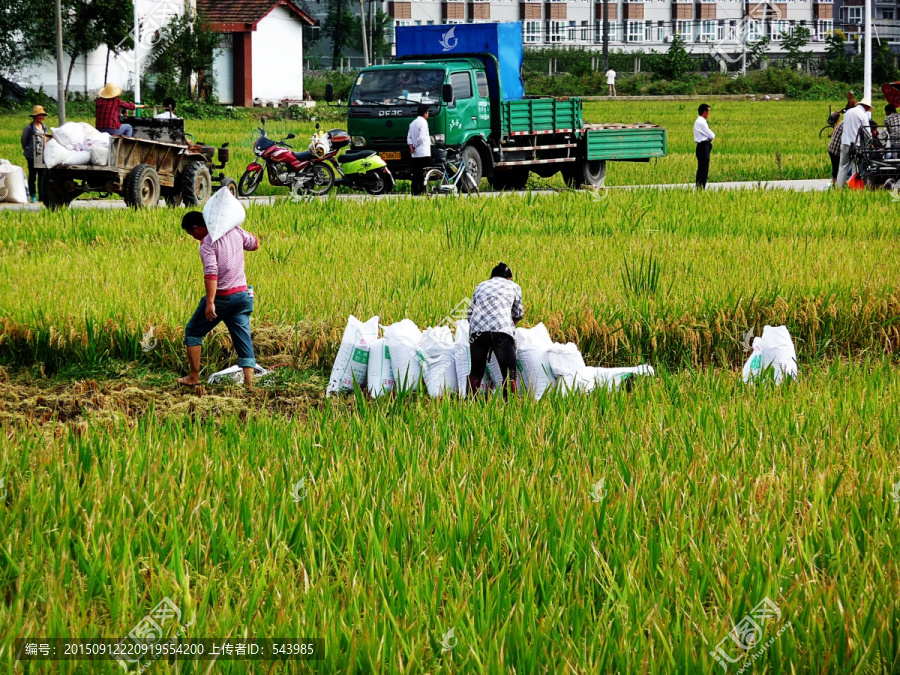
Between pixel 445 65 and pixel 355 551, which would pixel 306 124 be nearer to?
pixel 445 65

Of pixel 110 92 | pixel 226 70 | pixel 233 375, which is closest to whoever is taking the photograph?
pixel 233 375

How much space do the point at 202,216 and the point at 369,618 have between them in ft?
14.6

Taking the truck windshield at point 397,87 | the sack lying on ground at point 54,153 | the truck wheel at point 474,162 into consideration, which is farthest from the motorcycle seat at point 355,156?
the sack lying on ground at point 54,153

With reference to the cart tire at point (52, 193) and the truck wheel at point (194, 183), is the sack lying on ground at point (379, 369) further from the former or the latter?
the truck wheel at point (194, 183)

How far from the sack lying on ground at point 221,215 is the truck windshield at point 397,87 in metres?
11.0

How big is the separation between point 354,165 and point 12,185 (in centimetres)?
523

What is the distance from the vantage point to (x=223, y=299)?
6789 mm

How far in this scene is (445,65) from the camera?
1767 centimetres

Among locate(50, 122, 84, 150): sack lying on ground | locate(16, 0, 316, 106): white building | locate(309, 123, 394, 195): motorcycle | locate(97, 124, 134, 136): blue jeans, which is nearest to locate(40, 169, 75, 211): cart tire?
locate(50, 122, 84, 150): sack lying on ground

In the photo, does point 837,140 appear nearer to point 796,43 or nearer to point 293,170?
point 293,170

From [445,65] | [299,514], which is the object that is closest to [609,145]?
[445,65]

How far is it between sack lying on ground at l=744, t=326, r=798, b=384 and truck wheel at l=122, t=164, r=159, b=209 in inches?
376

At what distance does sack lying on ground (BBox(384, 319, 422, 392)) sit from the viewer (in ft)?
21.3

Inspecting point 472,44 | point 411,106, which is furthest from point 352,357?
point 472,44
